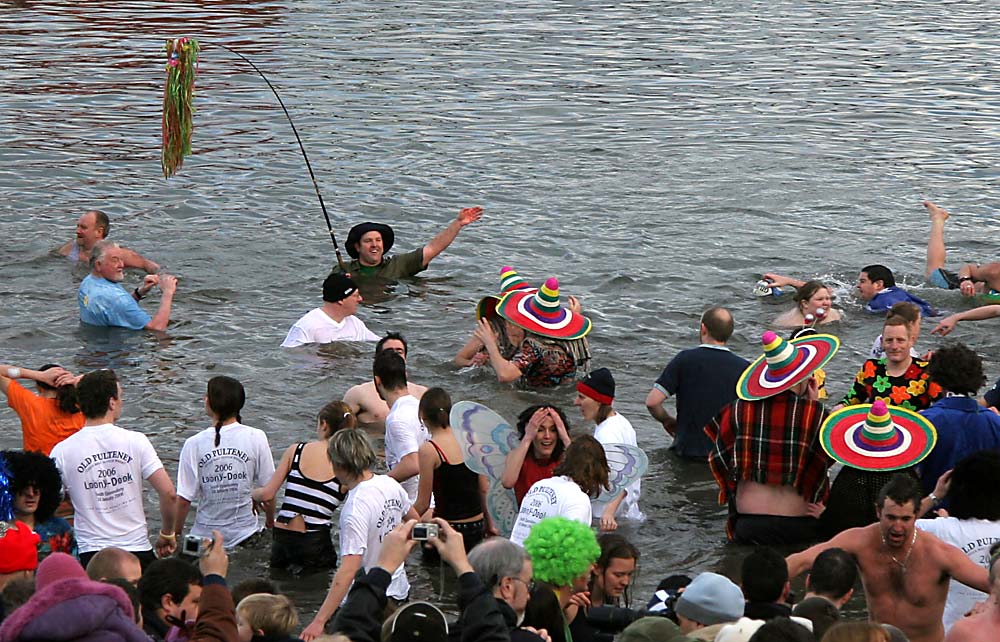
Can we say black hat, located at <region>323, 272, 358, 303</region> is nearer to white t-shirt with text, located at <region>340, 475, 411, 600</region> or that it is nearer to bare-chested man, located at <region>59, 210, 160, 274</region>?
bare-chested man, located at <region>59, 210, 160, 274</region>

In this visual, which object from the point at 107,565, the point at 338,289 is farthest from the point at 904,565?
the point at 338,289

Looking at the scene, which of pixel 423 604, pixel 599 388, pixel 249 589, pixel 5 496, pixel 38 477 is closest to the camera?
pixel 423 604

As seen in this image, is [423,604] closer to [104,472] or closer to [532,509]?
[532,509]

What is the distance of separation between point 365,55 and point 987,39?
12933mm

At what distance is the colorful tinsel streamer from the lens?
14.4 meters

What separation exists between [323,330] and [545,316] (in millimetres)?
2559

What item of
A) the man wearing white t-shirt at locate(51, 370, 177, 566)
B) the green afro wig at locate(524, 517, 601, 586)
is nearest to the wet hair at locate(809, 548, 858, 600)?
the green afro wig at locate(524, 517, 601, 586)

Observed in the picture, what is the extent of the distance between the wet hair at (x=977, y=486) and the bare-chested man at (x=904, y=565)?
0.27m

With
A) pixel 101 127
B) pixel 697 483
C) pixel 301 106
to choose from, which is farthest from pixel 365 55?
pixel 697 483

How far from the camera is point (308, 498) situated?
28.0ft

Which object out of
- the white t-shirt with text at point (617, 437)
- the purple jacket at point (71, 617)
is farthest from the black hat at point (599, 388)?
the purple jacket at point (71, 617)

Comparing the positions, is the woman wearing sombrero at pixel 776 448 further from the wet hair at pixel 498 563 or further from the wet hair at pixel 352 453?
the wet hair at pixel 498 563

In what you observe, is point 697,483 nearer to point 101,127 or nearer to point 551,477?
point 551,477

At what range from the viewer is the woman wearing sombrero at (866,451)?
331 inches
